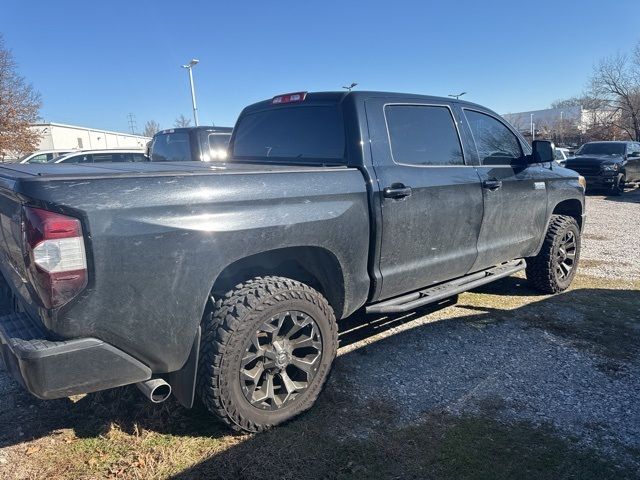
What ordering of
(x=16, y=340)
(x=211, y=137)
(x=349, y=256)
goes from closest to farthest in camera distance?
(x=16, y=340) → (x=349, y=256) → (x=211, y=137)

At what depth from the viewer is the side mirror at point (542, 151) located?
459 cm

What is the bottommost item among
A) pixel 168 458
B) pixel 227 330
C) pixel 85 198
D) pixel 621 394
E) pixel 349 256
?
pixel 621 394

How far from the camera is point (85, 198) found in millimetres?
2109

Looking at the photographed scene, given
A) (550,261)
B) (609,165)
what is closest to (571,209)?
(550,261)

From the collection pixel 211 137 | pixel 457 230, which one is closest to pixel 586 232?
pixel 457 230

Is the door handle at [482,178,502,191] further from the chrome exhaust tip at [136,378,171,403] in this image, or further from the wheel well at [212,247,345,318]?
the chrome exhaust tip at [136,378,171,403]

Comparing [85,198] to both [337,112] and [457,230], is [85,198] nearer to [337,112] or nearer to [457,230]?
[337,112]

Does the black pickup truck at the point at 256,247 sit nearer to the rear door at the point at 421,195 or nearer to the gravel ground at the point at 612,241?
the rear door at the point at 421,195

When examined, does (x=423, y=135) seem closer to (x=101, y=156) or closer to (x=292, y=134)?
(x=292, y=134)

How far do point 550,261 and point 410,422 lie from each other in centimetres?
305

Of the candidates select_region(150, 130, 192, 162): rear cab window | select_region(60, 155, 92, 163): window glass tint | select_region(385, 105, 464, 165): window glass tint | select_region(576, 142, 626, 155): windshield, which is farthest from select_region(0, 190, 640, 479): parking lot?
select_region(576, 142, 626, 155): windshield

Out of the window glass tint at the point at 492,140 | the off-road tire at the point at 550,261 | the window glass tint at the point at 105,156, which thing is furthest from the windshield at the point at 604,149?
the window glass tint at the point at 105,156

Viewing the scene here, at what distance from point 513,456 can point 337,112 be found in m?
2.47

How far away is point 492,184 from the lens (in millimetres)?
4105
